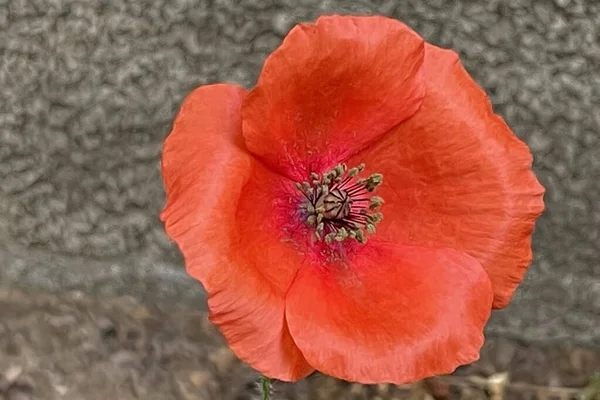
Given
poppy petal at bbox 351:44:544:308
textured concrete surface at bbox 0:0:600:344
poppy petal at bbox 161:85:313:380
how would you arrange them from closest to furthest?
poppy petal at bbox 161:85:313:380 < poppy petal at bbox 351:44:544:308 < textured concrete surface at bbox 0:0:600:344

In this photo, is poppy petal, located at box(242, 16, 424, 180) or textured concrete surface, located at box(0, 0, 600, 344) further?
textured concrete surface, located at box(0, 0, 600, 344)

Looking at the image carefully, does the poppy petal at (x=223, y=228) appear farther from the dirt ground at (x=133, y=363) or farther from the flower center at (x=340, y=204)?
the dirt ground at (x=133, y=363)

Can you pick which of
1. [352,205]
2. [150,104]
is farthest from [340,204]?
[150,104]

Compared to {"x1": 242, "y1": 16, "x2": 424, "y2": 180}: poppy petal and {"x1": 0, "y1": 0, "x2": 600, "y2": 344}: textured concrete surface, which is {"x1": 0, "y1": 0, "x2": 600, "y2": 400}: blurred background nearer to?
{"x1": 0, "y1": 0, "x2": 600, "y2": 344}: textured concrete surface

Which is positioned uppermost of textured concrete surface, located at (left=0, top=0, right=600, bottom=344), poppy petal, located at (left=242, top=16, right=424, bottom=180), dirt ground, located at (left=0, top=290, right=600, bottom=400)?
poppy petal, located at (left=242, top=16, right=424, bottom=180)

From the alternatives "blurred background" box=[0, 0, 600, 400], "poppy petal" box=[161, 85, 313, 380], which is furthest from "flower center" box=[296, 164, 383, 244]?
"blurred background" box=[0, 0, 600, 400]

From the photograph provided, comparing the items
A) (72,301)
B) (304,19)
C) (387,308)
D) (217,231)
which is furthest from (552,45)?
(72,301)

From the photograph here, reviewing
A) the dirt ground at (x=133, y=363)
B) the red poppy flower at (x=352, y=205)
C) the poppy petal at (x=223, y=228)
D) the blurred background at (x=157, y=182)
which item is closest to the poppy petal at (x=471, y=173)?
the red poppy flower at (x=352, y=205)
